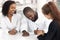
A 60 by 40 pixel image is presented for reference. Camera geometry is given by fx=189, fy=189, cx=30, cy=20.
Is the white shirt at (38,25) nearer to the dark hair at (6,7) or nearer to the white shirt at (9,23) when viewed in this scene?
the white shirt at (9,23)

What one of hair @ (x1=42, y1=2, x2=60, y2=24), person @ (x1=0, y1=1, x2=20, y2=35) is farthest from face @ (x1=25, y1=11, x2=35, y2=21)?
hair @ (x1=42, y1=2, x2=60, y2=24)

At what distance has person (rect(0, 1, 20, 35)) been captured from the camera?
219 cm

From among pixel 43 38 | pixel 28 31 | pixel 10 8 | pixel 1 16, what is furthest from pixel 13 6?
pixel 43 38

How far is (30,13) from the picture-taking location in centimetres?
216

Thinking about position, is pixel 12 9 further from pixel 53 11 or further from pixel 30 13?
pixel 53 11

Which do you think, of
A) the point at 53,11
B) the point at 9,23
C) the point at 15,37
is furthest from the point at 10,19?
the point at 53,11

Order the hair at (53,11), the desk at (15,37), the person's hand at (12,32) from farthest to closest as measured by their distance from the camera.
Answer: the person's hand at (12,32) → the desk at (15,37) → the hair at (53,11)

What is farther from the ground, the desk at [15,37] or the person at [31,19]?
the person at [31,19]

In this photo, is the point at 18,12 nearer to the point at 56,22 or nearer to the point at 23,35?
the point at 23,35

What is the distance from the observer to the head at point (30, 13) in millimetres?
2166

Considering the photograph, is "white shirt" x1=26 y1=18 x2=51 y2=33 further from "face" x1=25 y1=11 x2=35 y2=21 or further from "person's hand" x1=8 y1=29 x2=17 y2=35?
"person's hand" x1=8 y1=29 x2=17 y2=35

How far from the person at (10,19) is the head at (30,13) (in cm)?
13

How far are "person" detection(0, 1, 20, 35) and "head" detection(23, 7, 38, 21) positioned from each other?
0.42 feet

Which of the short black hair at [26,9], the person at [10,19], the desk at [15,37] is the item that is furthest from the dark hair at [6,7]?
the desk at [15,37]
